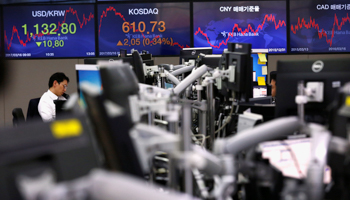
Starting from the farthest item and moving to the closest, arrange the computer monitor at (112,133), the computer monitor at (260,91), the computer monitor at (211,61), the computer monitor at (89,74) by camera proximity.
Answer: the computer monitor at (260,91), the computer monitor at (211,61), the computer monitor at (89,74), the computer monitor at (112,133)

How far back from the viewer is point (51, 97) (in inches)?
175

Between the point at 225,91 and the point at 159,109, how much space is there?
1440 millimetres

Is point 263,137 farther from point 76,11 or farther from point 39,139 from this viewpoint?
point 76,11

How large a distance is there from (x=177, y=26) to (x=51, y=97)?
2.82 metres

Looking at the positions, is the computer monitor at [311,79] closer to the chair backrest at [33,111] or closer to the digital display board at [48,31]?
the chair backrest at [33,111]

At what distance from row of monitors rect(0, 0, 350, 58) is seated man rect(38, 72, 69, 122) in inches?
84.2

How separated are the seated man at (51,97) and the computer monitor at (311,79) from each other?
269cm

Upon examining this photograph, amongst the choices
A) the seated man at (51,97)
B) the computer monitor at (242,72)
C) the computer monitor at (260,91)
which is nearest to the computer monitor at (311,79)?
the computer monitor at (242,72)

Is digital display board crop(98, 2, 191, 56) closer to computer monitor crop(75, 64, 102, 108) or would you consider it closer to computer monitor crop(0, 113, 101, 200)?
computer monitor crop(75, 64, 102, 108)

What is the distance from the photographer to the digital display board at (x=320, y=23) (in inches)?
257

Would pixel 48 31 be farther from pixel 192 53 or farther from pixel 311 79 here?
pixel 311 79

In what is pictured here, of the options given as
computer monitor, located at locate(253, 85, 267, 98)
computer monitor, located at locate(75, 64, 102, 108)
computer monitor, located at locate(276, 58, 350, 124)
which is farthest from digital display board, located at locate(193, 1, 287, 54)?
A: computer monitor, located at locate(276, 58, 350, 124)

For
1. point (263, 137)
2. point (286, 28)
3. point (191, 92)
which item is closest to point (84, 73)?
point (191, 92)

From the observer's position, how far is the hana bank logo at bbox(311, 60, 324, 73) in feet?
7.32
